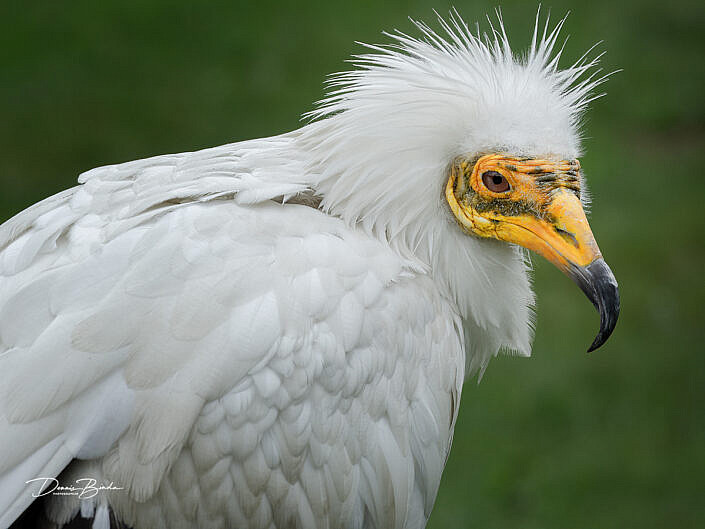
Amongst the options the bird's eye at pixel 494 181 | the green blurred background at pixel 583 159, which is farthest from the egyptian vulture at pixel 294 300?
the green blurred background at pixel 583 159

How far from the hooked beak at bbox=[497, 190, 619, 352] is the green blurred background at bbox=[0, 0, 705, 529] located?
230 cm

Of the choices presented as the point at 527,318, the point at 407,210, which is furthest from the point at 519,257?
the point at 407,210

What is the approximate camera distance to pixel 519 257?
9.62 ft

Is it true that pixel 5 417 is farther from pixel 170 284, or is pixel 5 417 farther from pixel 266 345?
pixel 266 345

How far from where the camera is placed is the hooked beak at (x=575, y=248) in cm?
244

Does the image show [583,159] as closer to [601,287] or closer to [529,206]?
[529,206]

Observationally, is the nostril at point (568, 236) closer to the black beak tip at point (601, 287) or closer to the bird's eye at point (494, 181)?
the black beak tip at point (601, 287)

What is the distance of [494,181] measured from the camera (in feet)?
8.49

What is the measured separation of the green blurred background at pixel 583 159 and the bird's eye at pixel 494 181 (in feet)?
7.83

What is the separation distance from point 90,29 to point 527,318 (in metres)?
6.40

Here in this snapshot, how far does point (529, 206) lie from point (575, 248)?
0.19m

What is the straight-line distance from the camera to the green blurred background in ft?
15.5

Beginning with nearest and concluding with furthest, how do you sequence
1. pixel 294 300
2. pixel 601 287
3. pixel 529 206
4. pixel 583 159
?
1. pixel 294 300
2. pixel 601 287
3. pixel 529 206
4. pixel 583 159

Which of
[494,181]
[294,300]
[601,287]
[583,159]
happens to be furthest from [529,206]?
[583,159]
